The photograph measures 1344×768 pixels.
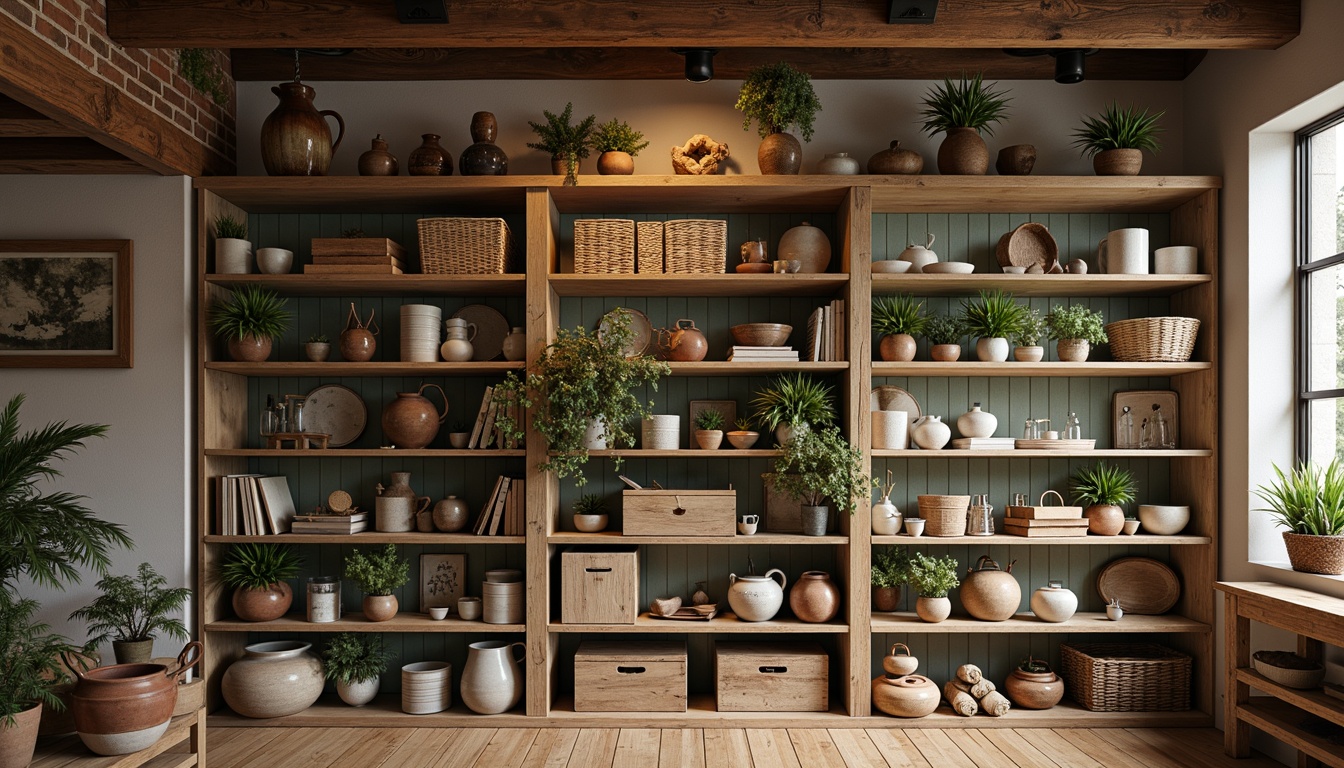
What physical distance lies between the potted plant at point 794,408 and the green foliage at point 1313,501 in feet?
5.94

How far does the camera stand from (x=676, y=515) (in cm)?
404

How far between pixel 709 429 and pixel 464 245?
141 centimetres

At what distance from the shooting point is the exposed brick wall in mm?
3082

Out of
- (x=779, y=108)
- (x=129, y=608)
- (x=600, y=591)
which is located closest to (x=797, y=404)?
(x=600, y=591)

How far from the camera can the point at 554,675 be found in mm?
4211

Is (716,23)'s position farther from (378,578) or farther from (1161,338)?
(378,578)

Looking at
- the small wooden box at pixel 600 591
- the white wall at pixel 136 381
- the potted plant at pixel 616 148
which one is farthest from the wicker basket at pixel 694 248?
the white wall at pixel 136 381

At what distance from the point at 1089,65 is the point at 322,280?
382cm

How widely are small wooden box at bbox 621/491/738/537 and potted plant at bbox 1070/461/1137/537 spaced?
66.4 inches

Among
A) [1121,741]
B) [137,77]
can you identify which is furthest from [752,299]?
Result: [137,77]

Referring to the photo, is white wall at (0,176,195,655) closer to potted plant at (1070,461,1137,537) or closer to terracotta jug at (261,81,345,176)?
terracotta jug at (261,81,345,176)

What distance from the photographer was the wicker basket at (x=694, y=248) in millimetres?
4035

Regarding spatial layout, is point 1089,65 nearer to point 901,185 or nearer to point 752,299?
point 901,185

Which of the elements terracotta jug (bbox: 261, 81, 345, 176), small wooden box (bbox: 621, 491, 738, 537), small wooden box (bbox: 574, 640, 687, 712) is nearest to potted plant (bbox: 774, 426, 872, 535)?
small wooden box (bbox: 621, 491, 738, 537)
